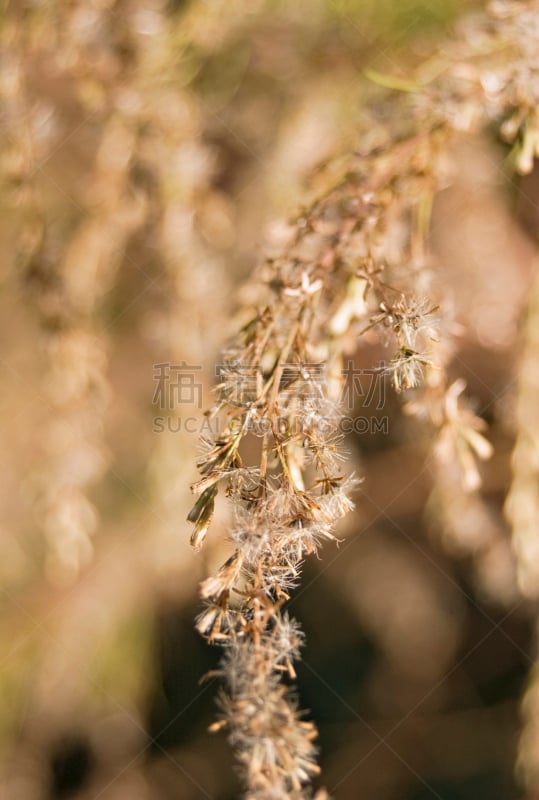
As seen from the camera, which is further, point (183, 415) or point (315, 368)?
point (183, 415)

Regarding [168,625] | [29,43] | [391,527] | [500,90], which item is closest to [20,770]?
[168,625]

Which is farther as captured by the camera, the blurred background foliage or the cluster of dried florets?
the blurred background foliage

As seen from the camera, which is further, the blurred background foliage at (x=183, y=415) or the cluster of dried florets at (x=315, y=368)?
the blurred background foliage at (x=183, y=415)

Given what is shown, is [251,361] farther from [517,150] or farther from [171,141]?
[171,141]
